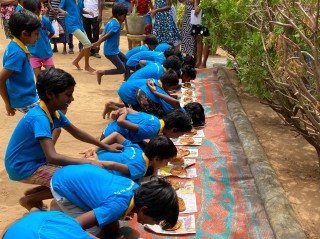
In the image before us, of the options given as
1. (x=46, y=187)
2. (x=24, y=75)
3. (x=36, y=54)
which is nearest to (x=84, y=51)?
(x=36, y=54)

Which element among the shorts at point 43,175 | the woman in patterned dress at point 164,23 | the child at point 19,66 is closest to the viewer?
the shorts at point 43,175

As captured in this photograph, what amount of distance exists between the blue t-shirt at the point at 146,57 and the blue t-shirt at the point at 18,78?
2707mm

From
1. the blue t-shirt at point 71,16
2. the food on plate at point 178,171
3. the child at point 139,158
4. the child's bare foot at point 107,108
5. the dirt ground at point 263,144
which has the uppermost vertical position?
the blue t-shirt at point 71,16

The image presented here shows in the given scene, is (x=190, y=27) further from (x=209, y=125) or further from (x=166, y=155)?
(x=166, y=155)

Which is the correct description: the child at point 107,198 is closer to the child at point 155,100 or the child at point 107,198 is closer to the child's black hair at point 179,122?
the child's black hair at point 179,122

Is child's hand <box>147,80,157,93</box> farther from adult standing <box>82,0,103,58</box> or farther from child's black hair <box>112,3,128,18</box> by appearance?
adult standing <box>82,0,103,58</box>

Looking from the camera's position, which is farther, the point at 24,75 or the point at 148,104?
the point at 148,104

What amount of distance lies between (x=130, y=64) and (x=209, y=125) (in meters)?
1.74

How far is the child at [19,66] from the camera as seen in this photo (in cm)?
398

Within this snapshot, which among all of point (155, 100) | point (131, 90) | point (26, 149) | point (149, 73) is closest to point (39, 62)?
point (131, 90)

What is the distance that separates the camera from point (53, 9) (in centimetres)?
978

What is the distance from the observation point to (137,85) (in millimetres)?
5457

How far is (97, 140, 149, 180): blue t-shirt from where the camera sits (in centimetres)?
356

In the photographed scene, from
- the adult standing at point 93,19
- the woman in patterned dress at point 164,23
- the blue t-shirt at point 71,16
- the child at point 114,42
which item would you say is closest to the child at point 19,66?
the child at point 114,42
